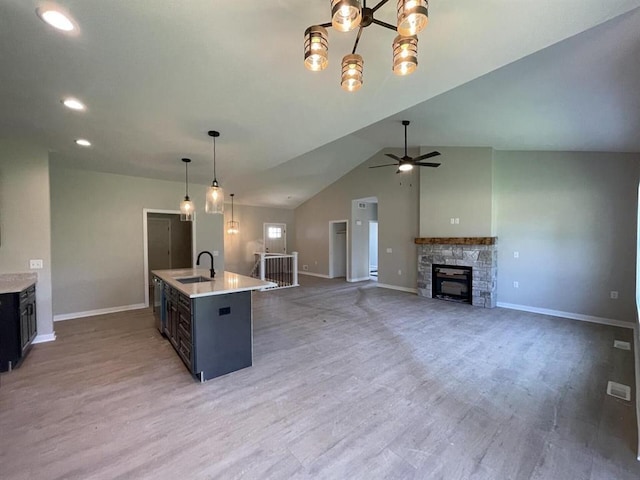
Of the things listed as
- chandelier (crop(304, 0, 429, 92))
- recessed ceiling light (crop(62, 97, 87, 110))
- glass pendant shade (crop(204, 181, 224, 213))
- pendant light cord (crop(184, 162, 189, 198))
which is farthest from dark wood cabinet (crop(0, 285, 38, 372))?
chandelier (crop(304, 0, 429, 92))

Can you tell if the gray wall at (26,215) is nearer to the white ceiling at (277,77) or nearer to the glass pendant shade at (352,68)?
the white ceiling at (277,77)

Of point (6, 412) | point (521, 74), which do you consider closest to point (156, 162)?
point (6, 412)

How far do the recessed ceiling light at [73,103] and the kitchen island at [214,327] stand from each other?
76.9 inches

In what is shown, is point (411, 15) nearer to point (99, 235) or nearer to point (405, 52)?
point (405, 52)

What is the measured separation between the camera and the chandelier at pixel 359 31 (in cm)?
116

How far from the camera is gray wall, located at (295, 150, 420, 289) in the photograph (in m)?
7.19

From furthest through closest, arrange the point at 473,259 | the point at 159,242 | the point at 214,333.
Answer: the point at 159,242 < the point at 473,259 < the point at 214,333

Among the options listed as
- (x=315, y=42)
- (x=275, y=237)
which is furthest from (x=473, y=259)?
(x=275, y=237)

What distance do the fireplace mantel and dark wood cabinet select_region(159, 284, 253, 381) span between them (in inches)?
189

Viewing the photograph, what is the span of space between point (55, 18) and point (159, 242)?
808cm

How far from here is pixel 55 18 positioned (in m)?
1.54

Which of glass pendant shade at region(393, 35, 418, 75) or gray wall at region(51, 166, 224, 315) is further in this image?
gray wall at region(51, 166, 224, 315)

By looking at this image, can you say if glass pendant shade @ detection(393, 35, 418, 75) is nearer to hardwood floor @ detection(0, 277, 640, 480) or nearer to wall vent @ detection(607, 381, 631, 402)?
hardwood floor @ detection(0, 277, 640, 480)

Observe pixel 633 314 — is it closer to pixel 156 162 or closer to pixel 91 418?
pixel 91 418
